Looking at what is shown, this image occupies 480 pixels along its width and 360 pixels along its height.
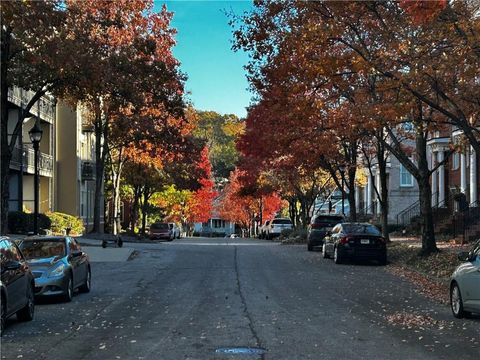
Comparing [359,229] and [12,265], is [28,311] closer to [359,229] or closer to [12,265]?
[12,265]

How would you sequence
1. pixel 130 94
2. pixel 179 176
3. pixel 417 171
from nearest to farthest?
pixel 130 94 → pixel 417 171 → pixel 179 176

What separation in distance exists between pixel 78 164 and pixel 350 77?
92.0ft

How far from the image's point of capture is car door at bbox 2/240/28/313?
33.0 ft

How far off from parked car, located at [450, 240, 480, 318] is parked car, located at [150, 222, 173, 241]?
40.6 m

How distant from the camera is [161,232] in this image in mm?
51281

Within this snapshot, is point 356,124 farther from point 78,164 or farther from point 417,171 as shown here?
point 78,164

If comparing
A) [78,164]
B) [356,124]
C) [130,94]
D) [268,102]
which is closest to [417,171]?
[356,124]

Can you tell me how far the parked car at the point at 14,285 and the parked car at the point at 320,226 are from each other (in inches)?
806

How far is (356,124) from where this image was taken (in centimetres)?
2148

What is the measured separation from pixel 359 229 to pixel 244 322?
13.7m

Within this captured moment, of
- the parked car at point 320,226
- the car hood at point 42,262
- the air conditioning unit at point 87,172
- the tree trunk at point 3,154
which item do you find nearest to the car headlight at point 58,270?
the car hood at point 42,262

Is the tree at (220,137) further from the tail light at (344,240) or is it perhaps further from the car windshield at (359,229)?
the tail light at (344,240)

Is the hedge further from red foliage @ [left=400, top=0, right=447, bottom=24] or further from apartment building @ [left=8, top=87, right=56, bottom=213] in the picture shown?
red foliage @ [left=400, top=0, right=447, bottom=24]

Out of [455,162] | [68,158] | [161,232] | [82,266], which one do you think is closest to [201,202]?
[161,232]
